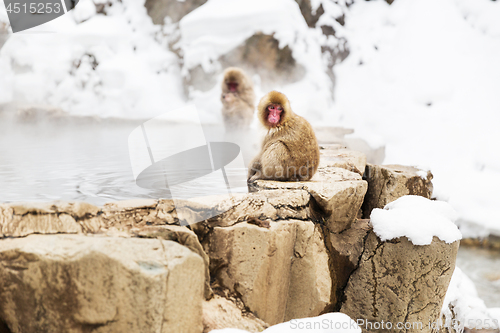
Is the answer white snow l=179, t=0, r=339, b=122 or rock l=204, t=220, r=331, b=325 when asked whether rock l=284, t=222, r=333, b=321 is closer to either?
rock l=204, t=220, r=331, b=325

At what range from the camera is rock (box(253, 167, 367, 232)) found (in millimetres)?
1995

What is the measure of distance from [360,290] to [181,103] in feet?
19.5

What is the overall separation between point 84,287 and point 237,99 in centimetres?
354

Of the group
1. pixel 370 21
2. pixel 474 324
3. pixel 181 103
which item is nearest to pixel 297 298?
pixel 474 324

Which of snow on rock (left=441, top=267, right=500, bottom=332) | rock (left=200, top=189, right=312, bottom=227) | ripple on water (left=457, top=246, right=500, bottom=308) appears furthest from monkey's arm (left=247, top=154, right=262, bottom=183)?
ripple on water (left=457, top=246, right=500, bottom=308)

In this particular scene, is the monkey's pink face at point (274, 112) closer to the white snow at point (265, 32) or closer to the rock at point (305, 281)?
the rock at point (305, 281)

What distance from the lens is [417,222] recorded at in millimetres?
1955

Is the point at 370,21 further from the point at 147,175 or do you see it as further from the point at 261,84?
the point at 147,175

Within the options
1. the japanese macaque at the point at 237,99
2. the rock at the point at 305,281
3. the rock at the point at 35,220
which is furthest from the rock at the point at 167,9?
the rock at the point at 35,220

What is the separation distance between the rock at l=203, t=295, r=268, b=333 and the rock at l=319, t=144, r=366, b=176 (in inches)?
51.7

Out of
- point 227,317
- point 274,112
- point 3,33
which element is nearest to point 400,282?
point 227,317

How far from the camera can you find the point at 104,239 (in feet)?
4.20

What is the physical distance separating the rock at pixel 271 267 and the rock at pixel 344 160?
0.89 m

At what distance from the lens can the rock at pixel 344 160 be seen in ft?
8.82
